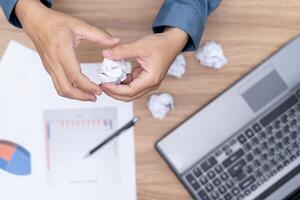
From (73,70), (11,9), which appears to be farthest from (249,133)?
(11,9)

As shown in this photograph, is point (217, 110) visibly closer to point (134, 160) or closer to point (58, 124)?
point (134, 160)

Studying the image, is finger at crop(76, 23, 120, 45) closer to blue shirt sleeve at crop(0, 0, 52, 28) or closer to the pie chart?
blue shirt sleeve at crop(0, 0, 52, 28)

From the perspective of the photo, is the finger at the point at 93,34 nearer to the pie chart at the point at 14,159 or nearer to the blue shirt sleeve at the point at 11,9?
the blue shirt sleeve at the point at 11,9

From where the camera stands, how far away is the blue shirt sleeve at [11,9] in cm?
87

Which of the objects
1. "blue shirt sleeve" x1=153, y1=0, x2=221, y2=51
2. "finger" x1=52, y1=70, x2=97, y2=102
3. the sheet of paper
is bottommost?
the sheet of paper

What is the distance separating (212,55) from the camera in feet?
3.05

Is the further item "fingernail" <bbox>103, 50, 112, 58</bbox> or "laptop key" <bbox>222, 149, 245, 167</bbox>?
"laptop key" <bbox>222, 149, 245, 167</bbox>

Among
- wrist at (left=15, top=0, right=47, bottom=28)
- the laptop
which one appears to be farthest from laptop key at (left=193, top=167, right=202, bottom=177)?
wrist at (left=15, top=0, right=47, bottom=28)

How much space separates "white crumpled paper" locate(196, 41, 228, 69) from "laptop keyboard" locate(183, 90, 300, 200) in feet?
0.39

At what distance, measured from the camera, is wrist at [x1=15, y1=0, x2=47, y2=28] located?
85 centimetres

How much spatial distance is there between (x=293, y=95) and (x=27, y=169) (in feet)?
1.54

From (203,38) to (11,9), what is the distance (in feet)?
1.07

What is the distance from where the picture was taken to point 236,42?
96 centimetres

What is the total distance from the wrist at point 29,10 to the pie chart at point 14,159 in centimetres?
21
